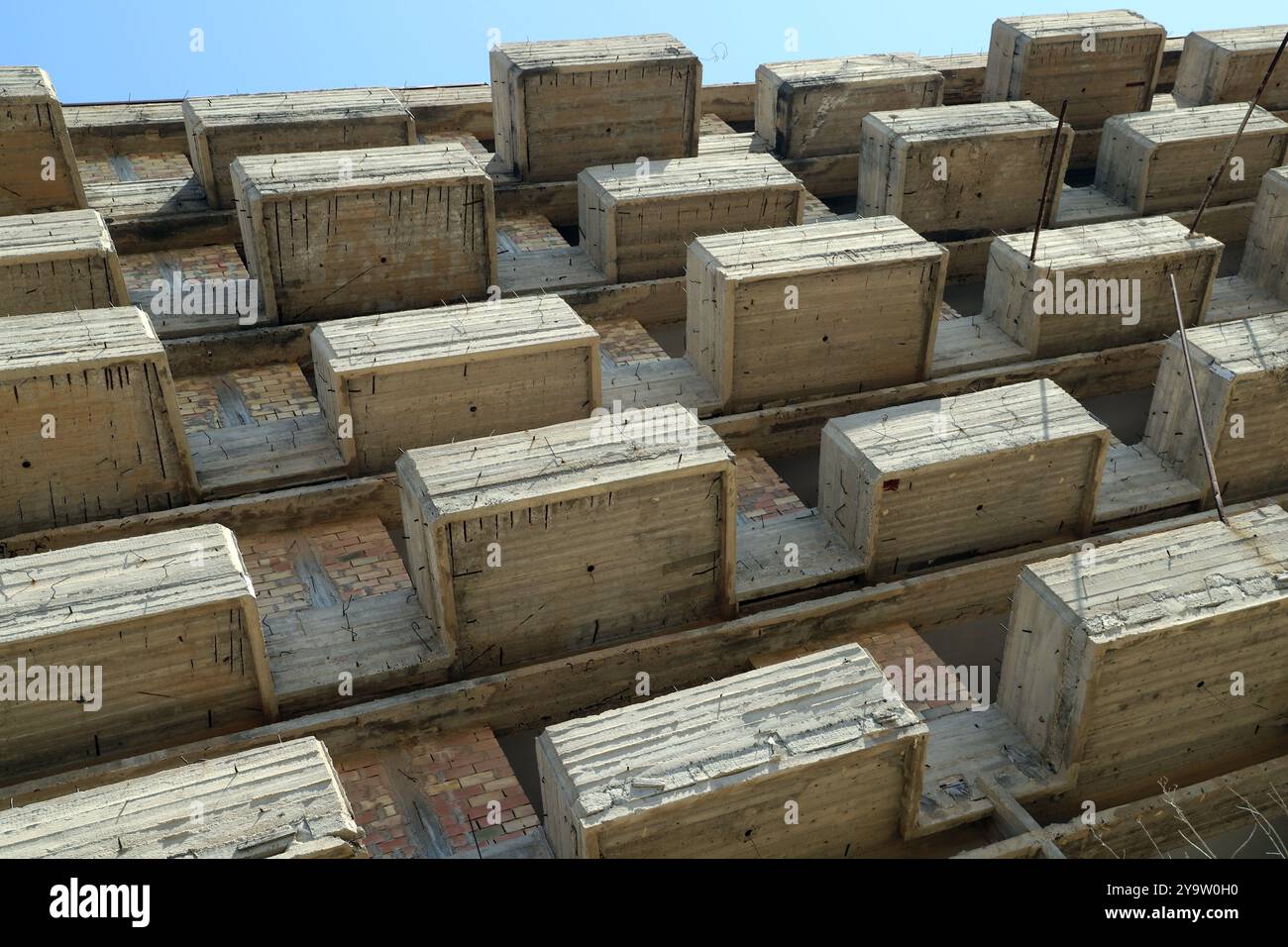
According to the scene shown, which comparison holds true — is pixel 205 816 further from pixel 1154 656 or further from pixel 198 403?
pixel 198 403

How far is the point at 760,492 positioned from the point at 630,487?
11.9ft

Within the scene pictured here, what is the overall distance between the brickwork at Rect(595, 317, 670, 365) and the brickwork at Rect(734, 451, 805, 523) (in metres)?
2.26

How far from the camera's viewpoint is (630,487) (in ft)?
39.2

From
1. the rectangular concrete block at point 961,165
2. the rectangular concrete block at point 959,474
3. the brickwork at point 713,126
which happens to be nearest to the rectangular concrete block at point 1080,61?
the rectangular concrete block at point 961,165

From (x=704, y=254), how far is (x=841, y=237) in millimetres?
1658

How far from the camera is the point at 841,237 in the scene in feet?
51.9

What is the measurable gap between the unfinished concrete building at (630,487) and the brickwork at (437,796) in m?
0.04

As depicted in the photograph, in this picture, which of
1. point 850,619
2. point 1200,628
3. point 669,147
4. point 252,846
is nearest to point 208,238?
point 669,147

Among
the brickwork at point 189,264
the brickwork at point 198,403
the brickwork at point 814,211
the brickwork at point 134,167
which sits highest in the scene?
the brickwork at point 134,167

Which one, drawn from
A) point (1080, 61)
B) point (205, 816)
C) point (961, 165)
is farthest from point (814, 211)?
point (205, 816)

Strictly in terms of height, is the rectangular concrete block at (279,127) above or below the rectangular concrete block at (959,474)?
above

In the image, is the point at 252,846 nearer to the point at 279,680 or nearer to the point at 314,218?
the point at 279,680

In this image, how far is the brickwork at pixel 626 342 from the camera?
17625mm

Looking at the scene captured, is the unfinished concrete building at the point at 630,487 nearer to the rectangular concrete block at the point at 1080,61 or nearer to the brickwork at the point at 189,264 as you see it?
the brickwork at the point at 189,264
